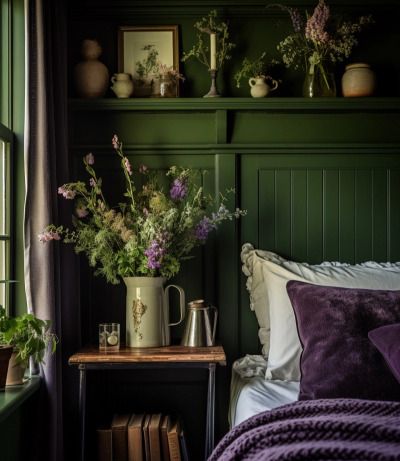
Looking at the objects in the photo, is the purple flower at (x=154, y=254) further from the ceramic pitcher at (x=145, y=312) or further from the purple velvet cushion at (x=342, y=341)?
the purple velvet cushion at (x=342, y=341)

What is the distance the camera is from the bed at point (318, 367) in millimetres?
1482

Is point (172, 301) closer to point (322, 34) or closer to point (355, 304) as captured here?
point (355, 304)

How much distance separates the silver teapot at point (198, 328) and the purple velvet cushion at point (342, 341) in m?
0.46

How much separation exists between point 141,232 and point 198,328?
501 millimetres

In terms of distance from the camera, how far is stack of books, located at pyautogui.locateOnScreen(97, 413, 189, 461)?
2.66 metres

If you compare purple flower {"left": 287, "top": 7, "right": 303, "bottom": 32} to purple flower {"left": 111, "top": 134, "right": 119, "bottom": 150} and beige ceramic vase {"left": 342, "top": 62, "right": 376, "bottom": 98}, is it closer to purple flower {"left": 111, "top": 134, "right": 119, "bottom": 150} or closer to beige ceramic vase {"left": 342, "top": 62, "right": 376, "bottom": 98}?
beige ceramic vase {"left": 342, "top": 62, "right": 376, "bottom": 98}

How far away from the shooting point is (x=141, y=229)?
2723 millimetres

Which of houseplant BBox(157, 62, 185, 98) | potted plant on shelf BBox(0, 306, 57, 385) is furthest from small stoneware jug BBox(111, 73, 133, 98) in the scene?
potted plant on shelf BBox(0, 306, 57, 385)

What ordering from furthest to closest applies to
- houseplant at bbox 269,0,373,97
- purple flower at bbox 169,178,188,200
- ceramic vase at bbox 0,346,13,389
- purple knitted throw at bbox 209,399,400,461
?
1. houseplant at bbox 269,0,373,97
2. purple flower at bbox 169,178,188,200
3. ceramic vase at bbox 0,346,13,389
4. purple knitted throw at bbox 209,399,400,461

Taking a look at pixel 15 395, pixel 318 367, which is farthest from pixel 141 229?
pixel 318 367

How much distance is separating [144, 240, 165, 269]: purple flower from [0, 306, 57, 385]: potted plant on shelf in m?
0.52

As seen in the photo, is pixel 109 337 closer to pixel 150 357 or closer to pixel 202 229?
pixel 150 357

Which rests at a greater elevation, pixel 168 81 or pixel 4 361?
pixel 168 81

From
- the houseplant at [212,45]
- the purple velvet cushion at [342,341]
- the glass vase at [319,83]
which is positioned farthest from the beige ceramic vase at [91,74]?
the purple velvet cushion at [342,341]
